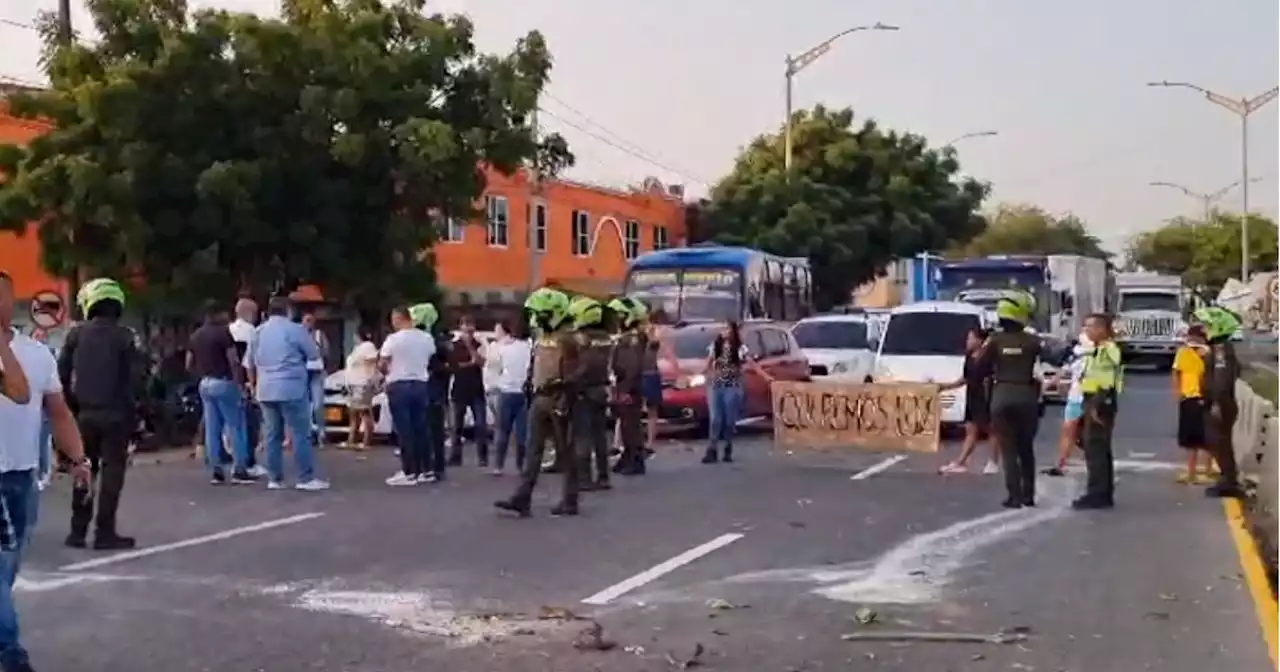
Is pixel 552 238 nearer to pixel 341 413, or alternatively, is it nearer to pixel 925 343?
pixel 925 343

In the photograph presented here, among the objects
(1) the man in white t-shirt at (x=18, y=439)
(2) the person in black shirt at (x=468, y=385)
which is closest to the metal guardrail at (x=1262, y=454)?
(1) the man in white t-shirt at (x=18, y=439)

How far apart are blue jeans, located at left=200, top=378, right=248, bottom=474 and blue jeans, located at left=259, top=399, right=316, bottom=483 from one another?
0.48 metres

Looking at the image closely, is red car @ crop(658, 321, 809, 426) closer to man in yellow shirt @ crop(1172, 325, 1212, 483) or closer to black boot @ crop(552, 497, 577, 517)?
man in yellow shirt @ crop(1172, 325, 1212, 483)

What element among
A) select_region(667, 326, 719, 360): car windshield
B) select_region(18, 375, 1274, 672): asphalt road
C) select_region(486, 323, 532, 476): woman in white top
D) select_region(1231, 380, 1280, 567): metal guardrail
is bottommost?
select_region(18, 375, 1274, 672): asphalt road

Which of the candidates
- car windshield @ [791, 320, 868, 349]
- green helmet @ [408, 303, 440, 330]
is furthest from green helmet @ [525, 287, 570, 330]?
car windshield @ [791, 320, 868, 349]

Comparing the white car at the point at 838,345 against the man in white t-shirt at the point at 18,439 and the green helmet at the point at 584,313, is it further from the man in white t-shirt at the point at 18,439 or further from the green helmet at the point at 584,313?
the man in white t-shirt at the point at 18,439

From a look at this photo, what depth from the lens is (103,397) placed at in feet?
41.6

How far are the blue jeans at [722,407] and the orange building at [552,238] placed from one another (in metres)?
13.3

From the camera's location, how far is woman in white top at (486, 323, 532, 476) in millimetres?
17625

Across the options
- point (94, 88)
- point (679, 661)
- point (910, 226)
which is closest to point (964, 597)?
point (679, 661)

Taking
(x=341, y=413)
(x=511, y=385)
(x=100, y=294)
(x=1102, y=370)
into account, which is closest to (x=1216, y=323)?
(x=1102, y=370)

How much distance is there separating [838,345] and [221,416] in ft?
→ 41.1

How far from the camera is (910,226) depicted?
174 feet

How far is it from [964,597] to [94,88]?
1656cm
